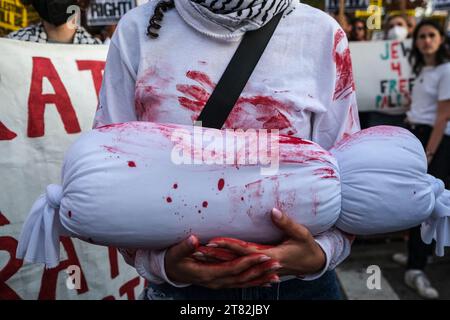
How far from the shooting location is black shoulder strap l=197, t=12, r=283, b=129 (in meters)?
1.15

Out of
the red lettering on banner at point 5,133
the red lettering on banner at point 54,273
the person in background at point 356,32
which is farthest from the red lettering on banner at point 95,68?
the person in background at point 356,32

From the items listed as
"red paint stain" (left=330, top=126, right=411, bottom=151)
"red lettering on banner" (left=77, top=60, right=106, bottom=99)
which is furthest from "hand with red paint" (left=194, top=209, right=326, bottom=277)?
"red lettering on banner" (left=77, top=60, right=106, bottom=99)

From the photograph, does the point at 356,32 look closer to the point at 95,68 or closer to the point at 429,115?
the point at 429,115

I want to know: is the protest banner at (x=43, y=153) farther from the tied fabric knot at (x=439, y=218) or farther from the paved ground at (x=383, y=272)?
the paved ground at (x=383, y=272)

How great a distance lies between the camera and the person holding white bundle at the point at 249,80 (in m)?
1.16

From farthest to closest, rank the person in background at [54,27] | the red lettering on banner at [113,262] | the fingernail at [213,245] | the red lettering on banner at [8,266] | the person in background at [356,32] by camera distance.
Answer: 1. the person in background at [356,32]
2. the person in background at [54,27]
3. the red lettering on banner at [113,262]
4. the red lettering on banner at [8,266]
5. the fingernail at [213,245]

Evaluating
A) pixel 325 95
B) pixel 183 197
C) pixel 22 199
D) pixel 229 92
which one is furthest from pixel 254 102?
pixel 22 199

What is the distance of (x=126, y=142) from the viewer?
1040mm

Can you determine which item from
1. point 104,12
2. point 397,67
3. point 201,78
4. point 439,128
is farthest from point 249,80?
point 397,67

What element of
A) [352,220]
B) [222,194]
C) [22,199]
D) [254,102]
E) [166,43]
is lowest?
[22,199]

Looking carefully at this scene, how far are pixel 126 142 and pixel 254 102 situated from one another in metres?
0.33

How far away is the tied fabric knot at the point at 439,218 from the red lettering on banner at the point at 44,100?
145 centimetres

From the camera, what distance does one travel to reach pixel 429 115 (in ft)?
11.3

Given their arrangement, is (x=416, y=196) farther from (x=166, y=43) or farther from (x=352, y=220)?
(x=166, y=43)
